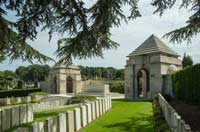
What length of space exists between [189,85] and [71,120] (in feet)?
38.9

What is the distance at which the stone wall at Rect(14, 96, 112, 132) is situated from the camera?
8.45 m

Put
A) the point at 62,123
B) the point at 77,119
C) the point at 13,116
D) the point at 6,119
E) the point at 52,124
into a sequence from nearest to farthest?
the point at 52,124 → the point at 62,123 → the point at 77,119 → the point at 6,119 → the point at 13,116

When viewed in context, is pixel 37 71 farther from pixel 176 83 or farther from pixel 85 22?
pixel 85 22

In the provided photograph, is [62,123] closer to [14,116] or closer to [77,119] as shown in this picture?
[77,119]

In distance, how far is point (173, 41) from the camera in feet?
44.8

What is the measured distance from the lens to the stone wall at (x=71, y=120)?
27.7 ft

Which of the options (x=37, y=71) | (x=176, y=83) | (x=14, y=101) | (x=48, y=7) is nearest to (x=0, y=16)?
(x=48, y=7)

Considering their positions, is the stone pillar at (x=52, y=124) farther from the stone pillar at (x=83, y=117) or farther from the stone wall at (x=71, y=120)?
the stone pillar at (x=83, y=117)

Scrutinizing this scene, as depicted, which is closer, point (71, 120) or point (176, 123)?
point (176, 123)

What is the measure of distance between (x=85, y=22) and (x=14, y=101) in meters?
21.7

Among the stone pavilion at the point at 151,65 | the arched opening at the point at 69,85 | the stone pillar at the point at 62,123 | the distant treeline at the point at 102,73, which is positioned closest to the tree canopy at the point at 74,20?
the stone pillar at the point at 62,123

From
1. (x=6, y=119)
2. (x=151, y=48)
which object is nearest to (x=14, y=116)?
(x=6, y=119)

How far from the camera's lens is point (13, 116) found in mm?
13469

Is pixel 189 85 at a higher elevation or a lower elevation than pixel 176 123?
higher
